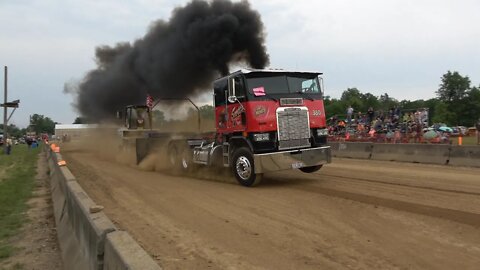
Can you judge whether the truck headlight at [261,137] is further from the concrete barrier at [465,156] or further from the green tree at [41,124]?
the green tree at [41,124]

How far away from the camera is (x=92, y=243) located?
14.7ft

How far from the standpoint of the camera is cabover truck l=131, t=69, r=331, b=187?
9891 mm

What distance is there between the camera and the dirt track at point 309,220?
190 inches

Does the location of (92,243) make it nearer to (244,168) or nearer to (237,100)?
(244,168)

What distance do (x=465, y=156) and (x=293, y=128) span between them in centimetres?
598

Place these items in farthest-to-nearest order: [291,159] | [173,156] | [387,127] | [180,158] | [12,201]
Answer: [387,127] → [173,156] → [180,158] → [12,201] → [291,159]

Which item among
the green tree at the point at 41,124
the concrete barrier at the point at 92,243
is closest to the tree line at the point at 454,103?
the concrete barrier at the point at 92,243

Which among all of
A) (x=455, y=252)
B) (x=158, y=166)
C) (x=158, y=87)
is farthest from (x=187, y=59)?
(x=455, y=252)

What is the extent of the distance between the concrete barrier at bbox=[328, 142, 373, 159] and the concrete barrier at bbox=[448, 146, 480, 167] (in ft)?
11.4

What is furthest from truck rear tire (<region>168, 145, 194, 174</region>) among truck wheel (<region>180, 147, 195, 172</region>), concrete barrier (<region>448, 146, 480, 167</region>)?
concrete barrier (<region>448, 146, 480, 167</region>)

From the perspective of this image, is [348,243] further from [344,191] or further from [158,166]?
[158,166]

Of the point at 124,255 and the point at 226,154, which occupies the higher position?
the point at 226,154

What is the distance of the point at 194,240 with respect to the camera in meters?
5.68

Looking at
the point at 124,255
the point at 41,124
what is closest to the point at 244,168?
the point at 124,255
